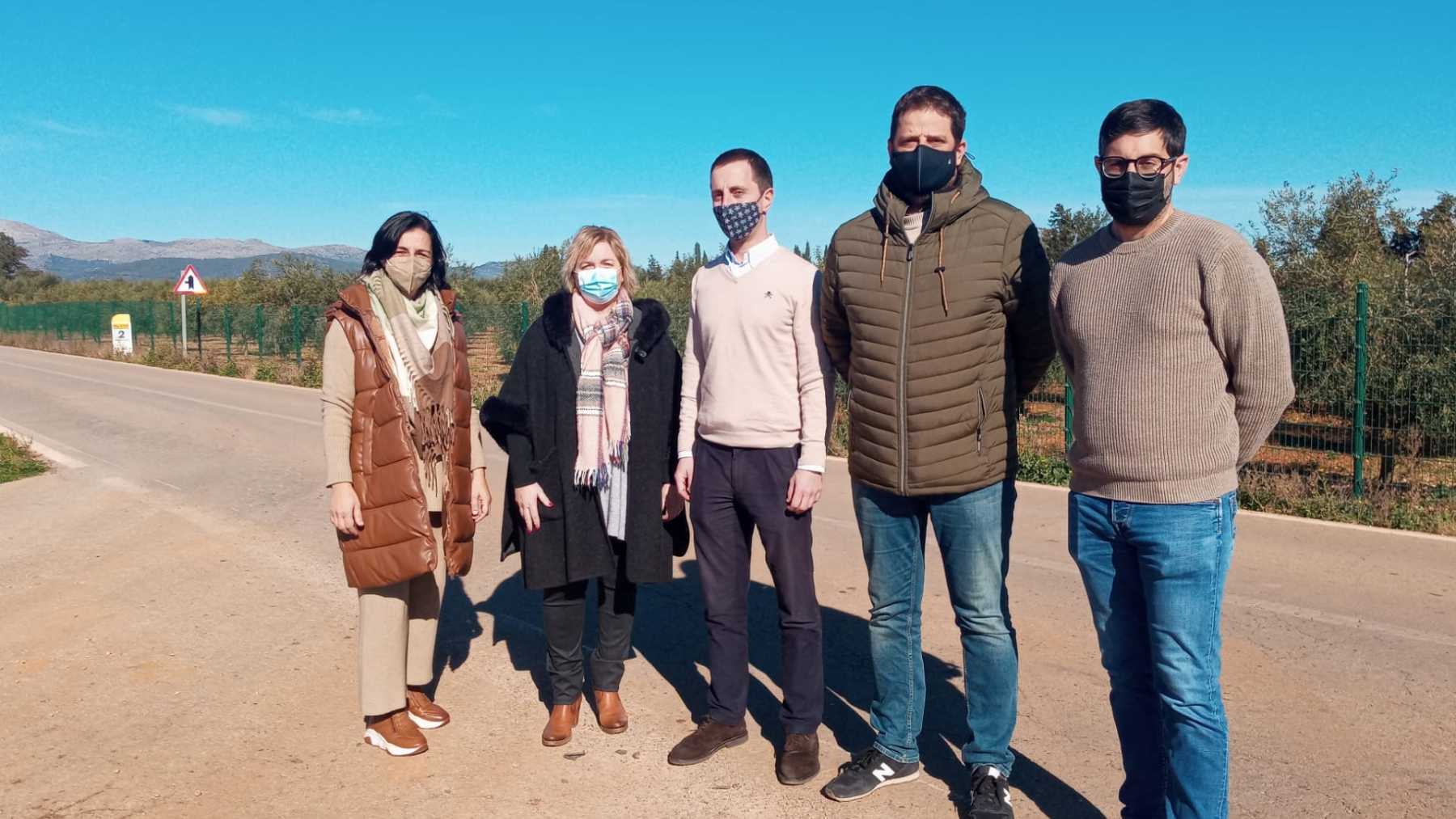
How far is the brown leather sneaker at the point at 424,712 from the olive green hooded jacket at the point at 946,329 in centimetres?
212

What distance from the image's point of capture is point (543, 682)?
16.0 ft

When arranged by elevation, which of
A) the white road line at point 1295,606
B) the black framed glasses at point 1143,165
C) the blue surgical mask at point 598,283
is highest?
the black framed glasses at point 1143,165

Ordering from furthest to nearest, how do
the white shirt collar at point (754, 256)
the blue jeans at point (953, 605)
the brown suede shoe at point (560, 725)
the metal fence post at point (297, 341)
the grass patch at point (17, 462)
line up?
the metal fence post at point (297, 341)
the grass patch at point (17, 462)
the brown suede shoe at point (560, 725)
the white shirt collar at point (754, 256)
the blue jeans at point (953, 605)

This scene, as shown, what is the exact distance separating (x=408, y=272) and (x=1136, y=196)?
259cm

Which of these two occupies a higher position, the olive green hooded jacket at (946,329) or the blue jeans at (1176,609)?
the olive green hooded jacket at (946,329)

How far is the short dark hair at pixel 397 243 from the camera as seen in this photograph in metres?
4.05

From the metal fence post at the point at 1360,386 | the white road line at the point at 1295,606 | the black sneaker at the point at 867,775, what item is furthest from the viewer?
the metal fence post at the point at 1360,386

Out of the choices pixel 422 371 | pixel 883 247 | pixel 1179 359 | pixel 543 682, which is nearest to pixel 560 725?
pixel 543 682

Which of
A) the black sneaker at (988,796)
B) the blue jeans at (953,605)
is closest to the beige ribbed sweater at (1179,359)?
the blue jeans at (953,605)

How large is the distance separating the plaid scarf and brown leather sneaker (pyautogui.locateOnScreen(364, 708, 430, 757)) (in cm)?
115

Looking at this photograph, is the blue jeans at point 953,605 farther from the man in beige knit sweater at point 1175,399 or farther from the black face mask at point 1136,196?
the black face mask at point 1136,196

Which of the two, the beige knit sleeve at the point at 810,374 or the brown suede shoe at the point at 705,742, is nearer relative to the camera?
the beige knit sleeve at the point at 810,374

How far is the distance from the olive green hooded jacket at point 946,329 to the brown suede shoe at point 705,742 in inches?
47.9

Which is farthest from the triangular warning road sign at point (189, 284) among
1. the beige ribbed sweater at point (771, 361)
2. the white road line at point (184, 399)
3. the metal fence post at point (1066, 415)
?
the beige ribbed sweater at point (771, 361)
